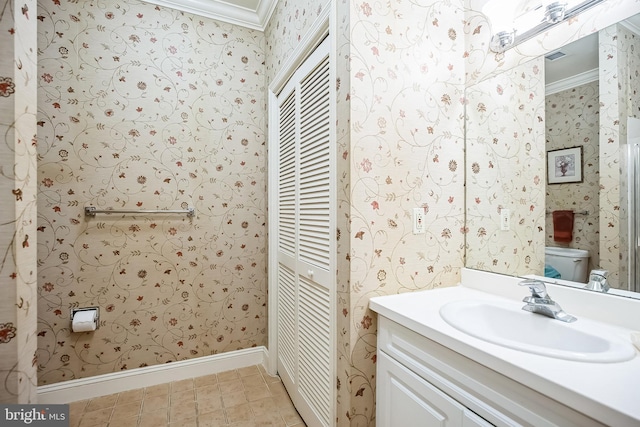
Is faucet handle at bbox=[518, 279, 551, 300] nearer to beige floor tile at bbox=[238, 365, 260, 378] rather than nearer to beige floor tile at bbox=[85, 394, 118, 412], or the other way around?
beige floor tile at bbox=[238, 365, 260, 378]

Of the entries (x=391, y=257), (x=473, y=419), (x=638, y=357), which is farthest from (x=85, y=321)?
(x=638, y=357)

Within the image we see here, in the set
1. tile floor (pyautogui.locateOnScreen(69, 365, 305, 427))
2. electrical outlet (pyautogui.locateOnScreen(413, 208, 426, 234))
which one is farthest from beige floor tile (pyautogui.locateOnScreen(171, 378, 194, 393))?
electrical outlet (pyautogui.locateOnScreen(413, 208, 426, 234))

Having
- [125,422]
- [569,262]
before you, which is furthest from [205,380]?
[569,262]

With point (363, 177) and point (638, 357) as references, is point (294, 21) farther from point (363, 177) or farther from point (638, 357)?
point (638, 357)

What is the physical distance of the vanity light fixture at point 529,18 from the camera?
1.05m

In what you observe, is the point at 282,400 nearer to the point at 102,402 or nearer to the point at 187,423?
the point at 187,423

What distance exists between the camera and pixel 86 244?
1.82 meters

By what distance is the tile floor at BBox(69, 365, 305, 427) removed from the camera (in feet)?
5.35

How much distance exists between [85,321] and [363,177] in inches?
73.7

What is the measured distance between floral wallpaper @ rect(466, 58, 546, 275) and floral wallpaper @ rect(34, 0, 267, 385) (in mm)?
1521

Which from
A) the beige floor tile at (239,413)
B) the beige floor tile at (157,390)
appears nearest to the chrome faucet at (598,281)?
the beige floor tile at (239,413)

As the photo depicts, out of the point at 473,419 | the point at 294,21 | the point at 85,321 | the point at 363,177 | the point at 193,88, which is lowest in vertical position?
the point at 85,321

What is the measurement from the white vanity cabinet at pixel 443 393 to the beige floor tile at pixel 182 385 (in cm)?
145

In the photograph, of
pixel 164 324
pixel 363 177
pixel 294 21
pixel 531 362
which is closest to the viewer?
pixel 531 362
